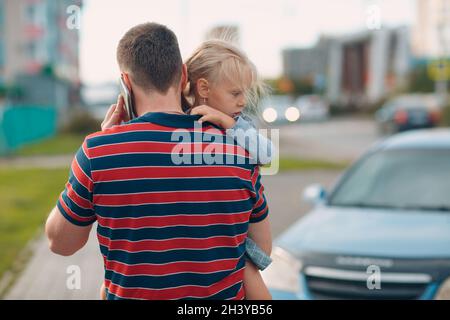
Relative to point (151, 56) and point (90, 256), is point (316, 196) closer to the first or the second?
point (90, 256)

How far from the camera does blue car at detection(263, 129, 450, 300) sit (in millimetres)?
3850

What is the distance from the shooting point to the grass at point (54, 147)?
20.5 metres

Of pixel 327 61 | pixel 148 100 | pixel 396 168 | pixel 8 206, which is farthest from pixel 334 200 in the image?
pixel 327 61

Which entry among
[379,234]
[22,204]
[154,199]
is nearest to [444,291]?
[379,234]

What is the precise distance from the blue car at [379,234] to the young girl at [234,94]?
186 cm

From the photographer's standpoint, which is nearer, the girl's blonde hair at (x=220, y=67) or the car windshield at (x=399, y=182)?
the girl's blonde hair at (x=220, y=67)

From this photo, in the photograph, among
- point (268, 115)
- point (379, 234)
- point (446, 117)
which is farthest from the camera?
point (446, 117)

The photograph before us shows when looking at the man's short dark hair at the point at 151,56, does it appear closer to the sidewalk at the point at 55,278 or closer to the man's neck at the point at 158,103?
the man's neck at the point at 158,103

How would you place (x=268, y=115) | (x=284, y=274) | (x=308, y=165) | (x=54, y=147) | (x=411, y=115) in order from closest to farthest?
(x=268, y=115) < (x=284, y=274) < (x=308, y=165) < (x=54, y=147) < (x=411, y=115)

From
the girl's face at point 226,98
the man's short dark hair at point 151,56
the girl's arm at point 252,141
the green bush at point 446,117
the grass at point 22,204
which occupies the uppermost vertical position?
the man's short dark hair at point 151,56

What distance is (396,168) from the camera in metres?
5.35

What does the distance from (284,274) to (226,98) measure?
2.18 metres

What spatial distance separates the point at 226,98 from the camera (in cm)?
214

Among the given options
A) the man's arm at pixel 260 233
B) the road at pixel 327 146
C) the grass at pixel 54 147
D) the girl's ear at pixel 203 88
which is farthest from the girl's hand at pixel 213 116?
the grass at pixel 54 147
